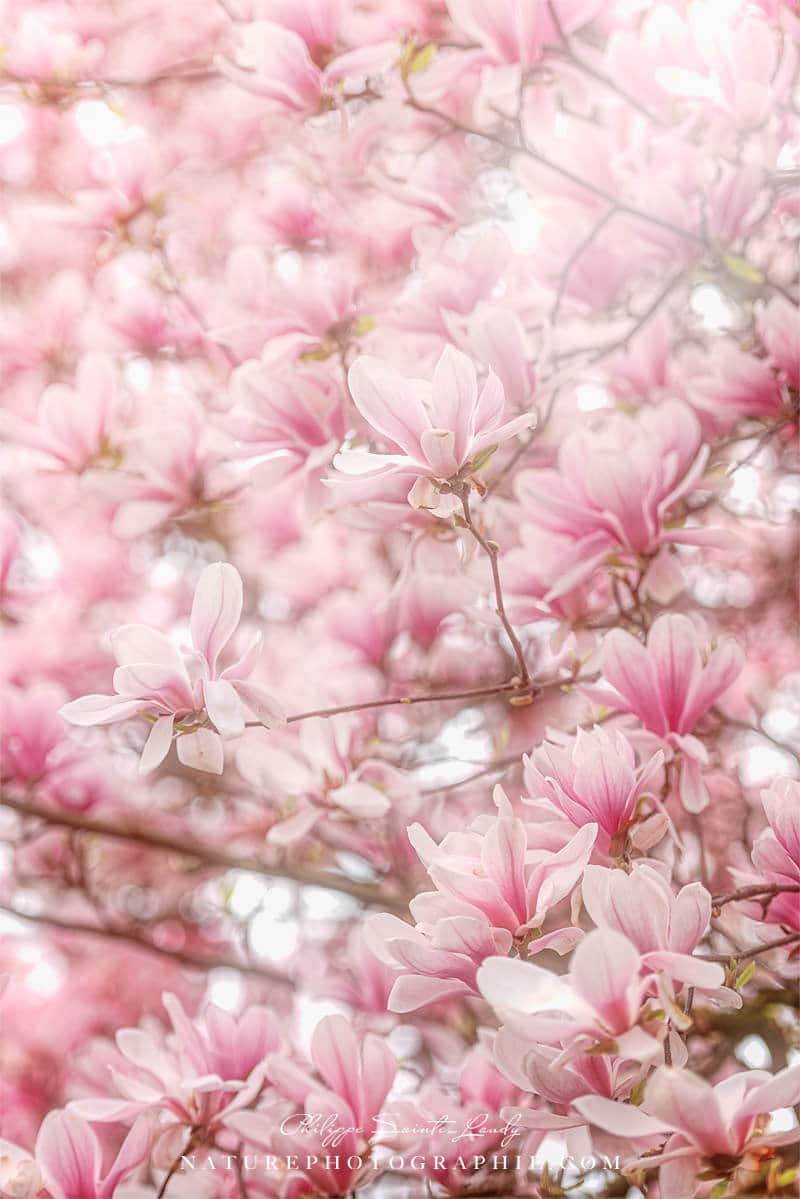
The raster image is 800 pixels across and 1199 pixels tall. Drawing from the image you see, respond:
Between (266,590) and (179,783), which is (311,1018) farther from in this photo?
(266,590)

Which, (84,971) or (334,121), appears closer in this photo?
(334,121)

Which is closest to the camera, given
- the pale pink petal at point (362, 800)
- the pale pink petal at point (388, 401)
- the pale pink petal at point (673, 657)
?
the pale pink petal at point (388, 401)

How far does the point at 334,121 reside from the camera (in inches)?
36.2

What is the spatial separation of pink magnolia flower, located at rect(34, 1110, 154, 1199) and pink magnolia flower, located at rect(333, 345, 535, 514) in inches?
18.5

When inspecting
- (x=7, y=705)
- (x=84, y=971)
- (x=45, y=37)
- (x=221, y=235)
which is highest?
(x=45, y=37)

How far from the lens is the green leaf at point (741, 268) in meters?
0.86

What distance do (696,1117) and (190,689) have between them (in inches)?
13.3

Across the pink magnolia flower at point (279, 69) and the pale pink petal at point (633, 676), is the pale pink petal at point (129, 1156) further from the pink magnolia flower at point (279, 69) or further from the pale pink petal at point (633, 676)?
the pink magnolia flower at point (279, 69)

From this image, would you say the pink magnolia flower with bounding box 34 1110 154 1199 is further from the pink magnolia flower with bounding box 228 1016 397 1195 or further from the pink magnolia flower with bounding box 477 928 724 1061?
the pink magnolia flower with bounding box 477 928 724 1061

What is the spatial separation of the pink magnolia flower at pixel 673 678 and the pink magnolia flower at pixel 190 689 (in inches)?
9.1

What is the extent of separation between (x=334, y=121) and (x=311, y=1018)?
806mm

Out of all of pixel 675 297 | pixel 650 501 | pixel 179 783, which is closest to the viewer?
pixel 650 501

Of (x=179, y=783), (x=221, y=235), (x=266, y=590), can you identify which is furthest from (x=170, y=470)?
(x=221, y=235)

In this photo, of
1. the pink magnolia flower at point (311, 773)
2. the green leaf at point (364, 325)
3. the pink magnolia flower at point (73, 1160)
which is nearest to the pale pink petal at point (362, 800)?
the pink magnolia flower at point (311, 773)
